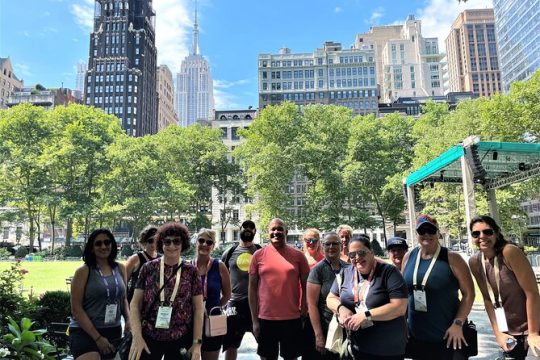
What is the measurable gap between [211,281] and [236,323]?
2.63 feet

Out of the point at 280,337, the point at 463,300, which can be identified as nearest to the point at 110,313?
the point at 280,337

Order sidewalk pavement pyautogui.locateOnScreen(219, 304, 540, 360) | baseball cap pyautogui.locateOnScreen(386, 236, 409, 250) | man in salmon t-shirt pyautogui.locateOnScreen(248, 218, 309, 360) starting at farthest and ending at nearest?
1. sidewalk pavement pyautogui.locateOnScreen(219, 304, 540, 360)
2. baseball cap pyautogui.locateOnScreen(386, 236, 409, 250)
3. man in salmon t-shirt pyautogui.locateOnScreen(248, 218, 309, 360)

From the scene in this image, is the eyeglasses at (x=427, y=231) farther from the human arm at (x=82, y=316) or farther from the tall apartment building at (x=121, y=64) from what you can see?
the tall apartment building at (x=121, y=64)

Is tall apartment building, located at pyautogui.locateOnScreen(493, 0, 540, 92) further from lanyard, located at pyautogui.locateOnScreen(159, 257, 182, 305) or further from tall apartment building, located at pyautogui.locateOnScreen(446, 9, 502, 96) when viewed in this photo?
lanyard, located at pyautogui.locateOnScreen(159, 257, 182, 305)

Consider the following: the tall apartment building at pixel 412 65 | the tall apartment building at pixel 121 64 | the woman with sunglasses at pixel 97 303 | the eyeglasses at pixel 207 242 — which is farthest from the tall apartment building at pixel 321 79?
the woman with sunglasses at pixel 97 303

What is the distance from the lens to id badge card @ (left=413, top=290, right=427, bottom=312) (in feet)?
11.2

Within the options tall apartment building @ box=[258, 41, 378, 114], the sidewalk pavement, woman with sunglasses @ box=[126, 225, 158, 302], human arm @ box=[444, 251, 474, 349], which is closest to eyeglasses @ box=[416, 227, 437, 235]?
human arm @ box=[444, 251, 474, 349]

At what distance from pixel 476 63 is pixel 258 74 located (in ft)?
310

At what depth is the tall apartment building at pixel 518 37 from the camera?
7175 cm

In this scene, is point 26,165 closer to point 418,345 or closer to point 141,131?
point 418,345

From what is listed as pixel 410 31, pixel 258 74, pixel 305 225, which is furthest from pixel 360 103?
pixel 410 31

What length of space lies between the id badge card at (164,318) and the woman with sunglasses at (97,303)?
0.94m

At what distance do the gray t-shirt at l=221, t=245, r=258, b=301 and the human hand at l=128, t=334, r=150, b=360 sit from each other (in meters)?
1.92

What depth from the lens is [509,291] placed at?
3.22 metres
